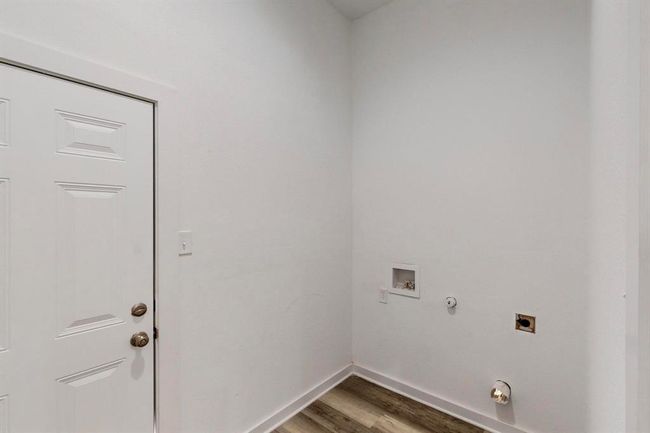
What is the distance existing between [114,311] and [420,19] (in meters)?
2.52

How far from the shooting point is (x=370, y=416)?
1.98 metres

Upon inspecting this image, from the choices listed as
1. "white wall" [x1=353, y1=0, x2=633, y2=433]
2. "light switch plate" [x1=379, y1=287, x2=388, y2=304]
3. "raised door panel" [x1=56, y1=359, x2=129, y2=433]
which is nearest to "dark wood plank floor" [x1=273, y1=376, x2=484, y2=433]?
"white wall" [x1=353, y1=0, x2=633, y2=433]

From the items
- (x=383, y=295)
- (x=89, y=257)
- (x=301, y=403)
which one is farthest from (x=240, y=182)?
(x=301, y=403)

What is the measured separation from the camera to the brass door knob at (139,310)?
4.29ft

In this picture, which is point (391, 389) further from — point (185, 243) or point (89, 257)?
point (89, 257)

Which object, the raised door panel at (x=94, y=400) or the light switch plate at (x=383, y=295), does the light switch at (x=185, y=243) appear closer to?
the raised door panel at (x=94, y=400)

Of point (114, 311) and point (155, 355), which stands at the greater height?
point (114, 311)

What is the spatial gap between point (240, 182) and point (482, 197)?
1466 mm

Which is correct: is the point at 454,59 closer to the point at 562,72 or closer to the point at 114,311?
the point at 562,72

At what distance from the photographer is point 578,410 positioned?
5.31 feet

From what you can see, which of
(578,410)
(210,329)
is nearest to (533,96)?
(578,410)

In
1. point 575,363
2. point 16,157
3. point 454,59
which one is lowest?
point 575,363

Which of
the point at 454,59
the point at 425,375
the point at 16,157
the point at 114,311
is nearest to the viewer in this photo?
the point at 16,157

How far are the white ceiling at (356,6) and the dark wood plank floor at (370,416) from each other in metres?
2.90
